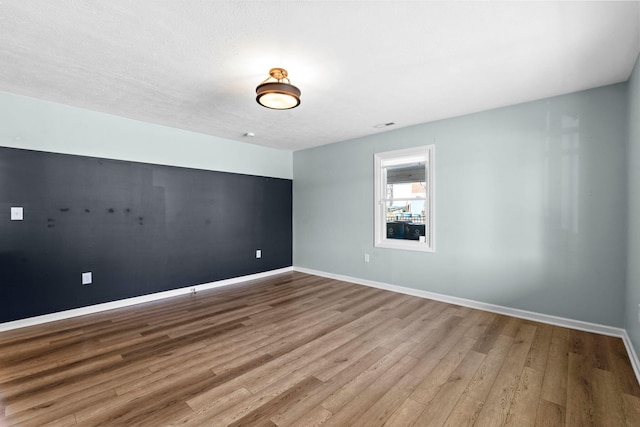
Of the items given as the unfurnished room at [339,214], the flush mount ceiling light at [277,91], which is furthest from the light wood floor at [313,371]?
the flush mount ceiling light at [277,91]

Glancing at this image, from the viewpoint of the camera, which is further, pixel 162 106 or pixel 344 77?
pixel 162 106

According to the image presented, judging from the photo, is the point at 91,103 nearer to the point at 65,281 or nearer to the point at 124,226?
the point at 124,226

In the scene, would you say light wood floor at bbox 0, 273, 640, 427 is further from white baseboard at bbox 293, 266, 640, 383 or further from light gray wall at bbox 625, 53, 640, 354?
light gray wall at bbox 625, 53, 640, 354

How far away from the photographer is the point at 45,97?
127 inches

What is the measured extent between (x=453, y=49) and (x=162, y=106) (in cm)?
328

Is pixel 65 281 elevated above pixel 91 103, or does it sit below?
below

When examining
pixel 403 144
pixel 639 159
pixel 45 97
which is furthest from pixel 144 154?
pixel 639 159

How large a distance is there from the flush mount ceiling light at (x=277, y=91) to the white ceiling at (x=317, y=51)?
112 mm

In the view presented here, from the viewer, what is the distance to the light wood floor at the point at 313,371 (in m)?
1.77

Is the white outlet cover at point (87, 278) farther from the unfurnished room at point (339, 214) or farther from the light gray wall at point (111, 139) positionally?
the light gray wall at point (111, 139)

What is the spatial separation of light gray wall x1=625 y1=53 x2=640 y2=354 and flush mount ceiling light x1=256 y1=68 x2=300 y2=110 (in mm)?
2827

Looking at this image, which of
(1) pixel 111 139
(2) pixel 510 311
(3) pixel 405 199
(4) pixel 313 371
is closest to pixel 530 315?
(2) pixel 510 311

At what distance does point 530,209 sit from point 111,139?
17.7 ft

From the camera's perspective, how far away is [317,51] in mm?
2326
